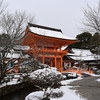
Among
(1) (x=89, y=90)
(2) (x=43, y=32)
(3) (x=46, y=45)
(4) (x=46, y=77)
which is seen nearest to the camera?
(4) (x=46, y=77)

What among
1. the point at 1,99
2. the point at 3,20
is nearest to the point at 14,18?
the point at 3,20

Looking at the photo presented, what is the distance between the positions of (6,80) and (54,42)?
14.6m

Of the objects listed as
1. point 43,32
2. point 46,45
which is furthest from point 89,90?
point 43,32

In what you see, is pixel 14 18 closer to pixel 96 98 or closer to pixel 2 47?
pixel 2 47

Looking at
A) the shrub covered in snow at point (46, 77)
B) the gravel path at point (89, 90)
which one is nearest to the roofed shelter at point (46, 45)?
the gravel path at point (89, 90)

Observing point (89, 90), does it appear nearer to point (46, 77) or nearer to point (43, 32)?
point (46, 77)

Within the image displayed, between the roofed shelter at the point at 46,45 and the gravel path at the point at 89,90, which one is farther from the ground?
the roofed shelter at the point at 46,45

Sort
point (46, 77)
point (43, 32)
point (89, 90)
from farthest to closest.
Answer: point (43, 32)
point (89, 90)
point (46, 77)

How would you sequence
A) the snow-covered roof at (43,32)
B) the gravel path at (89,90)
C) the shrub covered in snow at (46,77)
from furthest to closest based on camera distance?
the snow-covered roof at (43,32)
the gravel path at (89,90)
the shrub covered in snow at (46,77)

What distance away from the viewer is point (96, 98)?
7516 millimetres

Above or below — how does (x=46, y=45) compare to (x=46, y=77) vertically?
above

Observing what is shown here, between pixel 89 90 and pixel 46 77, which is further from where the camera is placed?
pixel 89 90

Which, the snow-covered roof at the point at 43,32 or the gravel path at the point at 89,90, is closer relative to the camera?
the gravel path at the point at 89,90

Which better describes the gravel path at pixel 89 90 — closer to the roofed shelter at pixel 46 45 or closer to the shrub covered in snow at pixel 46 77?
the shrub covered in snow at pixel 46 77
